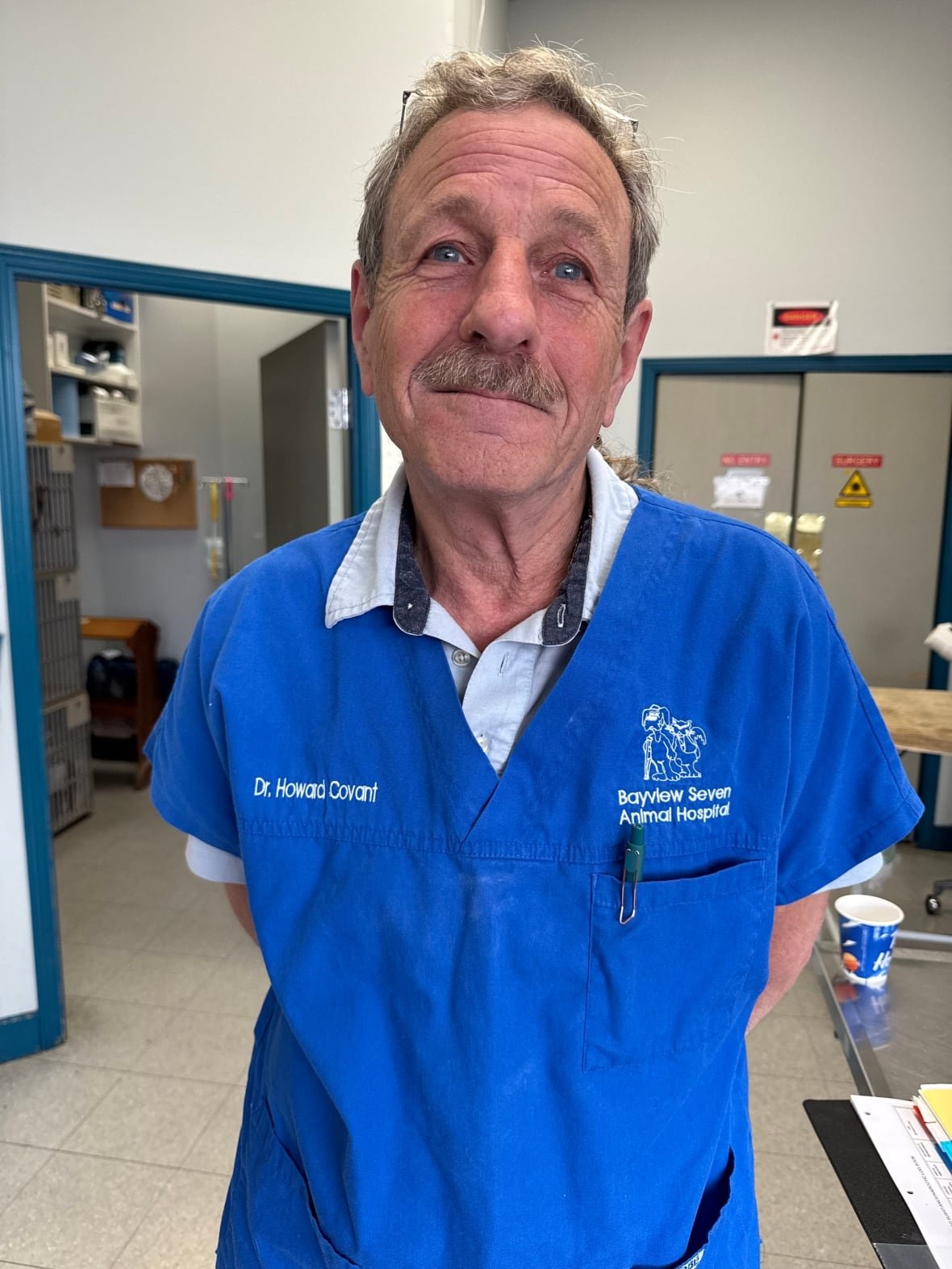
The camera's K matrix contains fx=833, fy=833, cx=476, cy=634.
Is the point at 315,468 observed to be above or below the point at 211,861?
above

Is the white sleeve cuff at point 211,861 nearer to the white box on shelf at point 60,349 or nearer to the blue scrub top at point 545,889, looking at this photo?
the blue scrub top at point 545,889

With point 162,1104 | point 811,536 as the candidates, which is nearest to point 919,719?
point 811,536

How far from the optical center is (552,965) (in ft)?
2.40

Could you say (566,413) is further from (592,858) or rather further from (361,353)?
(592,858)

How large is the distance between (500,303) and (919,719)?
2.37 m

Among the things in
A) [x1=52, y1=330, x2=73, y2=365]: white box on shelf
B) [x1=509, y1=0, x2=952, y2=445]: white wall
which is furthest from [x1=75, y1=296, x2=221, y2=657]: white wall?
[x1=509, y1=0, x2=952, y2=445]: white wall

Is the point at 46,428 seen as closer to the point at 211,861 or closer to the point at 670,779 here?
the point at 211,861

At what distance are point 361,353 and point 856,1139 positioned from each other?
1018mm

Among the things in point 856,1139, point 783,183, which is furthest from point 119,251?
point 783,183

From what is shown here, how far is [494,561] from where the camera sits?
855 mm

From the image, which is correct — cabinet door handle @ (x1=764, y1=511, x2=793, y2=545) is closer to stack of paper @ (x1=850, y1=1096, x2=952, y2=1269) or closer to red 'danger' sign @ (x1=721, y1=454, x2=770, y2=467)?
red 'danger' sign @ (x1=721, y1=454, x2=770, y2=467)

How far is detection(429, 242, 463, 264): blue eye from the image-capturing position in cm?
78

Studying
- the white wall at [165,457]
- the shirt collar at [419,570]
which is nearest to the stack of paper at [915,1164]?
the shirt collar at [419,570]

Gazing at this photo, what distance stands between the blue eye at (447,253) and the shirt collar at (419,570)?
226 millimetres
